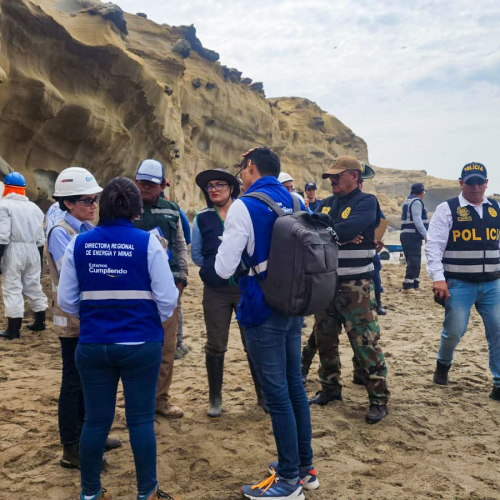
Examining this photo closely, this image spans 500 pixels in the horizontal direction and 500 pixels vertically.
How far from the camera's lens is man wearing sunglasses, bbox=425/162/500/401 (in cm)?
414

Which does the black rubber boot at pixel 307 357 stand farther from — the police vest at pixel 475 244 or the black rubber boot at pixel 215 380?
the police vest at pixel 475 244

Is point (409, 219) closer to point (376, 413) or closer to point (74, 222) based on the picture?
point (376, 413)

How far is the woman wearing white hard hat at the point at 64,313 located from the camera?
2.81 meters

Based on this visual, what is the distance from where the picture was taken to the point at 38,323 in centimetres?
632

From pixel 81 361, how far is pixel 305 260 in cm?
131

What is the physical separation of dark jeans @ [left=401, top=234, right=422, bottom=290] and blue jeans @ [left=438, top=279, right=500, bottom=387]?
5643 mm

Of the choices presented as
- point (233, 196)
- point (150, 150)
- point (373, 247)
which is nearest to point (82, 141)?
point (150, 150)

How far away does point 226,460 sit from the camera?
3.09 m

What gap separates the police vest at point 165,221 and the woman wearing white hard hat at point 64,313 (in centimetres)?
92

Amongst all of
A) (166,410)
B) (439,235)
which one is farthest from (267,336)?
(439,235)

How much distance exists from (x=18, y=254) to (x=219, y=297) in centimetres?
367

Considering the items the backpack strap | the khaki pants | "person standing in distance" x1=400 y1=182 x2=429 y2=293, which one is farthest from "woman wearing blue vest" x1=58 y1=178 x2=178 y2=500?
"person standing in distance" x1=400 y1=182 x2=429 y2=293

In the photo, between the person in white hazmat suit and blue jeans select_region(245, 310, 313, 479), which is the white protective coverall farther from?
blue jeans select_region(245, 310, 313, 479)

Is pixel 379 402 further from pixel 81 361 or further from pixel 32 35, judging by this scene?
pixel 32 35
